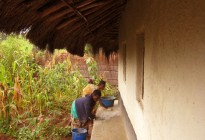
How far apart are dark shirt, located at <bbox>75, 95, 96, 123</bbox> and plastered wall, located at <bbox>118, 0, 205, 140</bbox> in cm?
325

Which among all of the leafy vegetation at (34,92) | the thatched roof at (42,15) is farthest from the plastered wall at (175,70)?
the leafy vegetation at (34,92)

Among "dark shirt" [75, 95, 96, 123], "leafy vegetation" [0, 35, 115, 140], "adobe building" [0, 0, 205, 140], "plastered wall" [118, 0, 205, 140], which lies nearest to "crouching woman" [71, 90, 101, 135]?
"dark shirt" [75, 95, 96, 123]

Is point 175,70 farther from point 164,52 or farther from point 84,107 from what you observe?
point 84,107

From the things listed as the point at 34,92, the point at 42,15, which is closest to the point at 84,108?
the point at 42,15

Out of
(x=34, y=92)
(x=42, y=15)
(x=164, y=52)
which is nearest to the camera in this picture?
(x=164, y=52)

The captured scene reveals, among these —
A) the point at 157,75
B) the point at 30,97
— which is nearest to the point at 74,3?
the point at 157,75

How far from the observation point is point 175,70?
181 cm

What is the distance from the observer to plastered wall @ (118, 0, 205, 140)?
1377 millimetres

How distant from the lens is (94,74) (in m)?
12.1

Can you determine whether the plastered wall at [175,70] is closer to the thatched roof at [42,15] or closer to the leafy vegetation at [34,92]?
the thatched roof at [42,15]

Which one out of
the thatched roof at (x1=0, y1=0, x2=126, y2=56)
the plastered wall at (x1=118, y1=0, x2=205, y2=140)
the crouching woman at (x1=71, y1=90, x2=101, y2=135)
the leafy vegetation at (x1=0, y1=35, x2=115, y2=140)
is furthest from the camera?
the leafy vegetation at (x1=0, y1=35, x2=115, y2=140)

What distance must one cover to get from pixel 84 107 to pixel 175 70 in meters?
4.56

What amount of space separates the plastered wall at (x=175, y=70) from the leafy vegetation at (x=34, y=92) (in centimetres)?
502

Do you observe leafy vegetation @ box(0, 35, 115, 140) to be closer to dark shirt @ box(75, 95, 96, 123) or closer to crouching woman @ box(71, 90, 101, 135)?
crouching woman @ box(71, 90, 101, 135)
